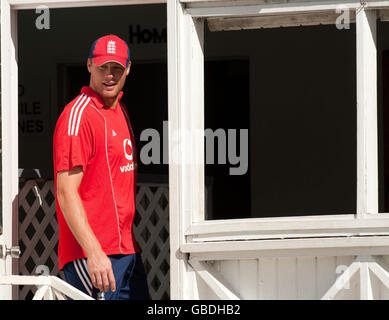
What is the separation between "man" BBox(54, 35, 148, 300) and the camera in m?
5.65

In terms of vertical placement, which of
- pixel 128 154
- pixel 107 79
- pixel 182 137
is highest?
pixel 107 79

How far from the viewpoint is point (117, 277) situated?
232 inches

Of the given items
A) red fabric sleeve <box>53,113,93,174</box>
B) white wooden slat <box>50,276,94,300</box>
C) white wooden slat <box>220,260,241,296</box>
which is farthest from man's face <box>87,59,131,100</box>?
white wooden slat <box>220,260,241,296</box>

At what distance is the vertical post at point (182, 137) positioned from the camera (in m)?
6.03

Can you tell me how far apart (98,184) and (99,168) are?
0.32 feet

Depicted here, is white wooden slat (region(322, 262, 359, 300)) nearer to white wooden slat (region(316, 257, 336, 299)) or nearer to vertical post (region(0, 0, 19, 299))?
white wooden slat (region(316, 257, 336, 299))

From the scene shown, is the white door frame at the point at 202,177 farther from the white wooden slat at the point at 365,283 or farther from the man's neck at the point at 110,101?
the man's neck at the point at 110,101

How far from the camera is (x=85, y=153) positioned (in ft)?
18.8

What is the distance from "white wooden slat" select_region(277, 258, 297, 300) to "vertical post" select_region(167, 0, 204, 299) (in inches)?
21.5

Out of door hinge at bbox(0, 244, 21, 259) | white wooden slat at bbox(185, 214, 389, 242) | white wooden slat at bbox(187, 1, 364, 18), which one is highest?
white wooden slat at bbox(187, 1, 364, 18)

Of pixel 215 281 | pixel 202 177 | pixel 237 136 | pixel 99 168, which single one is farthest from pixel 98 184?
pixel 237 136

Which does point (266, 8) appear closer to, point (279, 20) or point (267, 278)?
point (279, 20)
